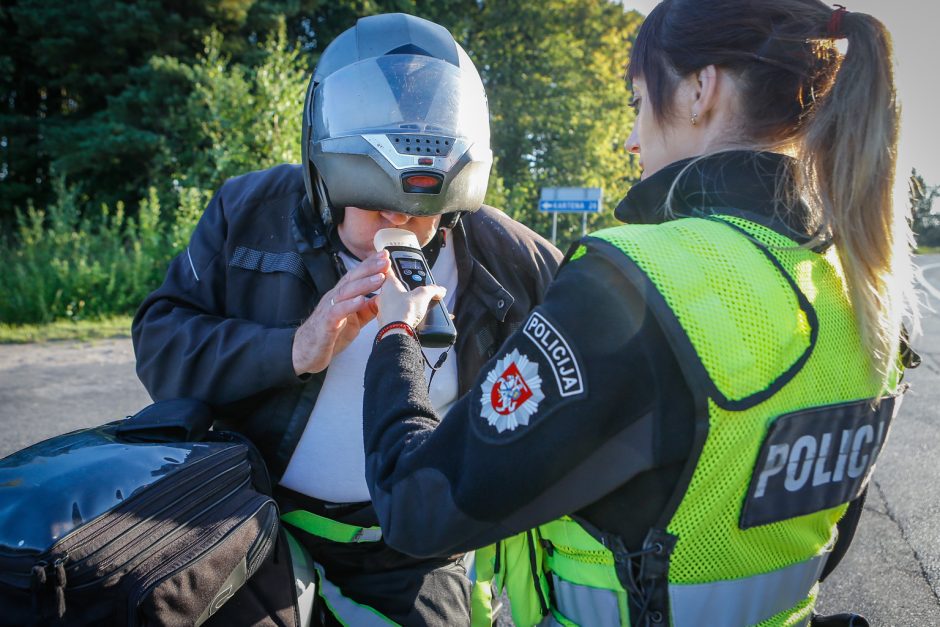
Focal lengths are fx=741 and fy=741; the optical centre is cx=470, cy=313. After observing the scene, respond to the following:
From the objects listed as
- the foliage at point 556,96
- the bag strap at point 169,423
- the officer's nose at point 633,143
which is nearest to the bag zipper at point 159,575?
the bag strap at point 169,423

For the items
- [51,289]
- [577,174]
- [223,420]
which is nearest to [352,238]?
[223,420]

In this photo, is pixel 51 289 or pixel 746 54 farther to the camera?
pixel 51 289

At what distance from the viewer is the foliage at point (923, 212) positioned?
1.40 m

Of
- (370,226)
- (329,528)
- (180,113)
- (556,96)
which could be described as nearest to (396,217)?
(370,226)

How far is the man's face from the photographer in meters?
1.83

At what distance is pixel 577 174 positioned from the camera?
835 inches

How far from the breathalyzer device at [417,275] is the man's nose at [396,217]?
3.9 inches

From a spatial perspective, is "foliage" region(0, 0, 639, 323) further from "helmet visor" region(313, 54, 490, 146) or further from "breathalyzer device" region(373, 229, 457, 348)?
"breathalyzer device" region(373, 229, 457, 348)

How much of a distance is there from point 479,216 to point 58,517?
1290 millimetres

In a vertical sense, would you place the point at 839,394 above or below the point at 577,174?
above

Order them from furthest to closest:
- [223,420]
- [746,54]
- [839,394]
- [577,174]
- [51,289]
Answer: [577,174], [51,289], [223,420], [746,54], [839,394]

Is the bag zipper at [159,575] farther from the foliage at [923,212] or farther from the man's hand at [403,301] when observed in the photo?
the foliage at [923,212]

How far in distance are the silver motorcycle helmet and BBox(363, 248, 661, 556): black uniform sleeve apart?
0.72m

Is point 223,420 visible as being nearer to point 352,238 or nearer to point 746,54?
point 352,238
